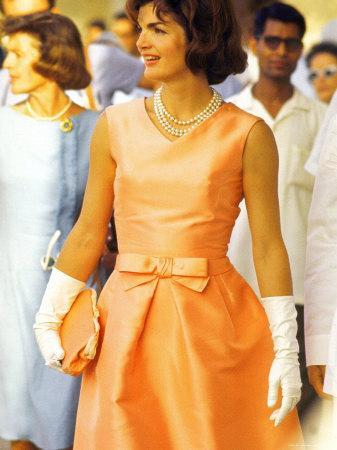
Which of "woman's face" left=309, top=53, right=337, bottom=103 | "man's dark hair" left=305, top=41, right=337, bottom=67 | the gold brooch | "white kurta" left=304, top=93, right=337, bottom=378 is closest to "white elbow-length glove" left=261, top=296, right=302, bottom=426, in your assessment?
"white kurta" left=304, top=93, right=337, bottom=378

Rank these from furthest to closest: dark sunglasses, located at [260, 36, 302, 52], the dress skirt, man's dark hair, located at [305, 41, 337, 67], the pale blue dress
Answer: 1. man's dark hair, located at [305, 41, 337, 67]
2. dark sunglasses, located at [260, 36, 302, 52]
3. the pale blue dress
4. the dress skirt

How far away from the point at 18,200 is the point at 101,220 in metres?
1.31

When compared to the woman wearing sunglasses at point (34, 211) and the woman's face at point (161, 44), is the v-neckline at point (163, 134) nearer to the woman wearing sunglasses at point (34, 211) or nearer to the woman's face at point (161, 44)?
the woman's face at point (161, 44)

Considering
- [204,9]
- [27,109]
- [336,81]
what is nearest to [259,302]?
[204,9]

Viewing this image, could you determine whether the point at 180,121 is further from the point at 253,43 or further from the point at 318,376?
the point at 253,43

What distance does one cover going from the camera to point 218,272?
3.70 m

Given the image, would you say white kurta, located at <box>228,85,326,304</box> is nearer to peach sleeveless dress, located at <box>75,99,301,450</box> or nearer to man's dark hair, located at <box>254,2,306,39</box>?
man's dark hair, located at <box>254,2,306,39</box>

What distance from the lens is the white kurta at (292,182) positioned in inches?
222

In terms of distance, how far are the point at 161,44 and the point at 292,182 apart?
227cm

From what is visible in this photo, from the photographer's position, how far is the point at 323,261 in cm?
405

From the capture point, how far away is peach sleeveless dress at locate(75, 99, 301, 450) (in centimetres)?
359

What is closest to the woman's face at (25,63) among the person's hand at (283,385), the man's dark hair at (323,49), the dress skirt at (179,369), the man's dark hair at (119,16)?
the dress skirt at (179,369)

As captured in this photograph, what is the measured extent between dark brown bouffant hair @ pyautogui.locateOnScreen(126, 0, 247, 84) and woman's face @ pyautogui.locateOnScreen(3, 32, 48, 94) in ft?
4.86

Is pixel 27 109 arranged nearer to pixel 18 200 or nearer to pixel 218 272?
pixel 18 200
